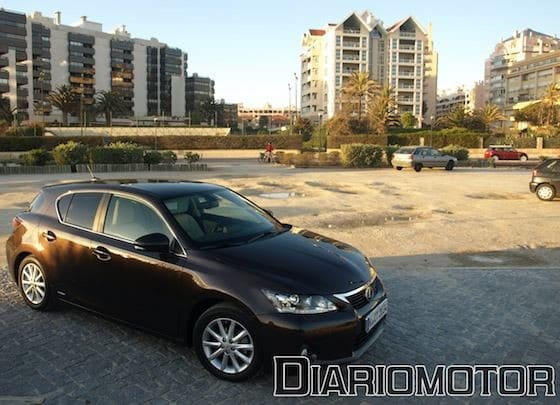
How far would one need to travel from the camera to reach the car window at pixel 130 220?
4.48 m

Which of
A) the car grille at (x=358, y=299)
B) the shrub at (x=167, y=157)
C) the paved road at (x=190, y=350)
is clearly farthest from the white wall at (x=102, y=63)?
the car grille at (x=358, y=299)

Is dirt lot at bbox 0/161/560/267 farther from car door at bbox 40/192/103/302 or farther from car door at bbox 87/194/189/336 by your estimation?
car door at bbox 87/194/189/336

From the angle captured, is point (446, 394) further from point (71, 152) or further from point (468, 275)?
point (71, 152)

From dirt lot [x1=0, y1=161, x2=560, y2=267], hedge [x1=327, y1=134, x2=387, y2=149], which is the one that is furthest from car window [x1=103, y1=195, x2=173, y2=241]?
hedge [x1=327, y1=134, x2=387, y2=149]

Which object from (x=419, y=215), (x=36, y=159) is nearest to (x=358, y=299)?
(x=419, y=215)

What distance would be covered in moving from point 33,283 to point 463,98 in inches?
7442

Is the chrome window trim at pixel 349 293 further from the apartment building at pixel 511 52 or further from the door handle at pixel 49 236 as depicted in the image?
the apartment building at pixel 511 52

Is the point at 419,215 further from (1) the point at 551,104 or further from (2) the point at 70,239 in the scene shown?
(1) the point at 551,104

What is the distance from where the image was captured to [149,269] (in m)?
4.28

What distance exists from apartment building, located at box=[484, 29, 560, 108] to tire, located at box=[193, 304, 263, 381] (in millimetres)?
148133

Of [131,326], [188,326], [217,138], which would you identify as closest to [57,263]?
[131,326]

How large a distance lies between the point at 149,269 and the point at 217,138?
2141 inches

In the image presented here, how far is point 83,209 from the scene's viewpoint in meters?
5.05

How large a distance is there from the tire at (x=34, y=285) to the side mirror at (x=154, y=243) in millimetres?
1609
